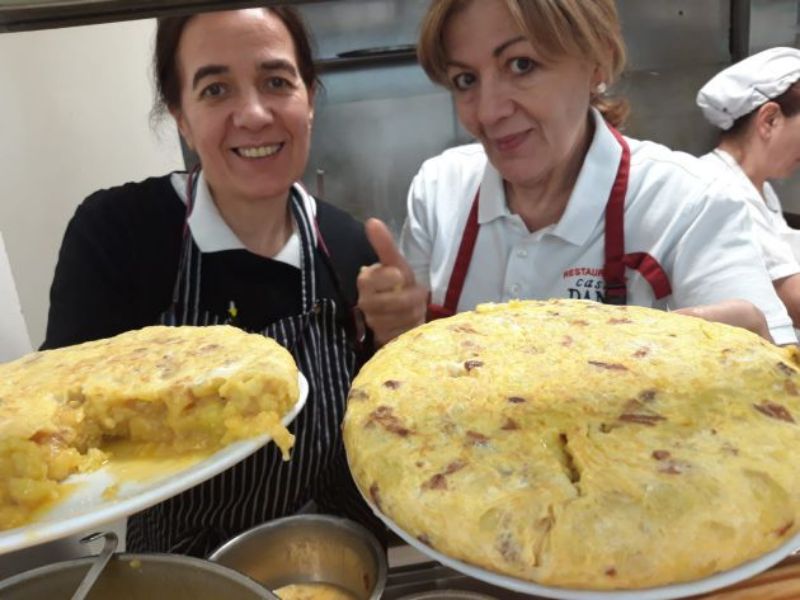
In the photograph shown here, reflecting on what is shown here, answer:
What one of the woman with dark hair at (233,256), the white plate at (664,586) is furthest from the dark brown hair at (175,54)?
the white plate at (664,586)

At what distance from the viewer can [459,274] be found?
4.63 feet

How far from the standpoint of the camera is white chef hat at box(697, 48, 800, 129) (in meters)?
1.99

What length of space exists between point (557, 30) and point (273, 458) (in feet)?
3.12

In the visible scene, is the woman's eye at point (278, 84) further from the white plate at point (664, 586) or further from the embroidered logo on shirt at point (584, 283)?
the white plate at point (664, 586)

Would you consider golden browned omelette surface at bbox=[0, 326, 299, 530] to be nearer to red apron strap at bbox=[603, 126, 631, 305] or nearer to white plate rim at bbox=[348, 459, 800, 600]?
white plate rim at bbox=[348, 459, 800, 600]

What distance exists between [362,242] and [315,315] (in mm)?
213

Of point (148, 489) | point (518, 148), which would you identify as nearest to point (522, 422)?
point (148, 489)

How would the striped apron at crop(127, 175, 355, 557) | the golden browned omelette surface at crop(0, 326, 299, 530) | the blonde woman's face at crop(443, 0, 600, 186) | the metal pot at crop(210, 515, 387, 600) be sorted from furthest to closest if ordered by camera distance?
the striped apron at crop(127, 175, 355, 557), the blonde woman's face at crop(443, 0, 600, 186), the metal pot at crop(210, 515, 387, 600), the golden browned omelette surface at crop(0, 326, 299, 530)

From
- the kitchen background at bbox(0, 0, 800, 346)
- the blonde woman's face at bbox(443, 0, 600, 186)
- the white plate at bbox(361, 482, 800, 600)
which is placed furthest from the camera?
the kitchen background at bbox(0, 0, 800, 346)

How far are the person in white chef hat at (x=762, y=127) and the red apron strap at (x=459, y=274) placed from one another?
2.91 feet

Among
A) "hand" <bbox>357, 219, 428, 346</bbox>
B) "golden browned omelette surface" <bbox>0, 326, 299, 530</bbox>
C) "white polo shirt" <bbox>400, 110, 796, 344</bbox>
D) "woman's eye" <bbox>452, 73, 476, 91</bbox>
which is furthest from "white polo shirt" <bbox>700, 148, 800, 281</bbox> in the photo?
"golden browned omelette surface" <bbox>0, 326, 299, 530</bbox>

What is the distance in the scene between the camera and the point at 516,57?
3.90 ft

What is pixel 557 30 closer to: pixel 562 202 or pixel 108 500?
pixel 562 202

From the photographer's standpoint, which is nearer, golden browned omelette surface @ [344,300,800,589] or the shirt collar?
golden browned omelette surface @ [344,300,800,589]
